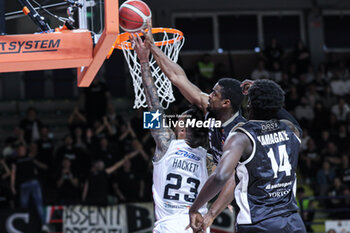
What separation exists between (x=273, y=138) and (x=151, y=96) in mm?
1661

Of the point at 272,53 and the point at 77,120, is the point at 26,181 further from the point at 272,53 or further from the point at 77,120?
the point at 272,53

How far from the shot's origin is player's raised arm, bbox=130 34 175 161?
5656 millimetres

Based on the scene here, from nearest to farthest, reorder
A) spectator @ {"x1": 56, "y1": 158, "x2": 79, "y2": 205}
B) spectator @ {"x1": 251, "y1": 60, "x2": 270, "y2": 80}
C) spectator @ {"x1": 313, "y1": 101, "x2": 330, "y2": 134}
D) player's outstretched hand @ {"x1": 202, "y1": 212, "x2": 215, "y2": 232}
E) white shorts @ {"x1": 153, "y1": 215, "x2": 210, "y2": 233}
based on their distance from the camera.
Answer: player's outstretched hand @ {"x1": 202, "y1": 212, "x2": 215, "y2": 232}
white shorts @ {"x1": 153, "y1": 215, "x2": 210, "y2": 233}
spectator @ {"x1": 56, "y1": 158, "x2": 79, "y2": 205}
spectator @ {"x1": 313, "y1": 101, "x2": 330, "y2": 134}
spectator @ {"x1": 251, "y1": 60, "x2": 270, "y2": 80}

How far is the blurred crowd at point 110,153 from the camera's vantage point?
41.0 feet

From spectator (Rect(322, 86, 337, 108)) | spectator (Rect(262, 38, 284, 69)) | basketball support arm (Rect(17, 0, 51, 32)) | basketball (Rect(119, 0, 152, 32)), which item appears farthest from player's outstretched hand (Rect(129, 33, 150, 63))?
spectator (Rect(322, 86, 337, 108))

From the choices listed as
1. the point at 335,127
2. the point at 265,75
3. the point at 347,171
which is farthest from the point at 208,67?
the point at 347,171

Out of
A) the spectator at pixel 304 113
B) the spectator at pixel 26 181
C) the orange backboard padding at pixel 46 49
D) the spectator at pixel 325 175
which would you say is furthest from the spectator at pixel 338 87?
the orange backboard padding at pixel 46 49

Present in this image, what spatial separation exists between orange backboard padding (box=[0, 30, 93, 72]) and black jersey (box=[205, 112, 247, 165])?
1315 millimetres

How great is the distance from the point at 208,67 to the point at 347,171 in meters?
4.77

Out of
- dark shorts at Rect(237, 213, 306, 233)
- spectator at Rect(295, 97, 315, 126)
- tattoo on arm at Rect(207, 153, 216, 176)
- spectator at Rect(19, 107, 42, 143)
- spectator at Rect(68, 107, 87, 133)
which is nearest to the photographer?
dark shorts at Rect(237, 213, 306, 233)

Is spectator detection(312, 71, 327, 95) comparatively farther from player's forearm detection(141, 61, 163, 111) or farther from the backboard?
the backboard

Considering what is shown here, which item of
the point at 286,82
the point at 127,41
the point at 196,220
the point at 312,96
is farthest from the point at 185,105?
the point at 196,220

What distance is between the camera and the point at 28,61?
507 cm

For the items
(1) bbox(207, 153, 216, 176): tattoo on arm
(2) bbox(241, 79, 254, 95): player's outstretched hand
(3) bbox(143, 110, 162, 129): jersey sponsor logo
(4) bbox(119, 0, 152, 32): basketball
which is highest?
(4) bbox(119, 0, 152, 32): basketball
